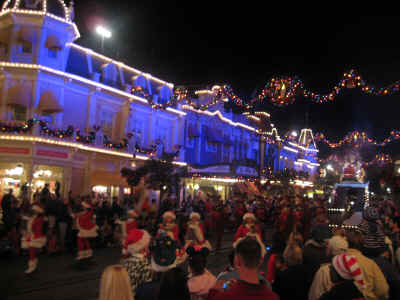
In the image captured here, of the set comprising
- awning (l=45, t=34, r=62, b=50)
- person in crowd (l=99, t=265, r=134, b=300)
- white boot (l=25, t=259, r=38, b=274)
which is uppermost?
awning (l=45, t=34, r=62, b=50)

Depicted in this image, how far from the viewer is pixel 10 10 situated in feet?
66.8

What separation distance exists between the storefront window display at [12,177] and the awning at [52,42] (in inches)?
252

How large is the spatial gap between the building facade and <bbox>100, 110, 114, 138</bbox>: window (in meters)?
0.07

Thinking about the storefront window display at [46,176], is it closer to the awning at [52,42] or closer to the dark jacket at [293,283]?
the awning at [52,42]

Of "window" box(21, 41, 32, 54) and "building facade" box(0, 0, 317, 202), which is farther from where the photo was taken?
"window" box(21, 41, 32, 54)

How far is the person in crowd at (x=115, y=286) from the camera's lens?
3342mm

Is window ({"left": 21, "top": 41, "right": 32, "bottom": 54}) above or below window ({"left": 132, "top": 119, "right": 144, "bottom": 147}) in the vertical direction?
above

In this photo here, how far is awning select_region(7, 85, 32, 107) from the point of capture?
786 inches

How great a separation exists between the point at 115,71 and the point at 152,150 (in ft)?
19.5

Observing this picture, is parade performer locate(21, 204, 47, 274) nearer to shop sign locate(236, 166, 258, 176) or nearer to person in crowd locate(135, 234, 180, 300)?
person in crowd locate(135, 234, 180, 300)

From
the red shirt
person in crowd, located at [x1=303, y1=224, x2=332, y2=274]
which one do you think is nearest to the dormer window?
person in crowd, located at [x1=303, y1=224, x2=332, y2=274]

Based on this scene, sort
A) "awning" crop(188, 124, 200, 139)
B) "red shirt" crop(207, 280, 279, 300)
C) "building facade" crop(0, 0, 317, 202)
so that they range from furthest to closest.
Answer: "awning" crop(188, 124, 200, 139) → "building facade" crop(0, 0, 317, 202) → "red shirt" crop(207, 280, 279, 300)

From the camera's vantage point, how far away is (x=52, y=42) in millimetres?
20906

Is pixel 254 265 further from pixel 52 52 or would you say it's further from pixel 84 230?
pixel 52 52
